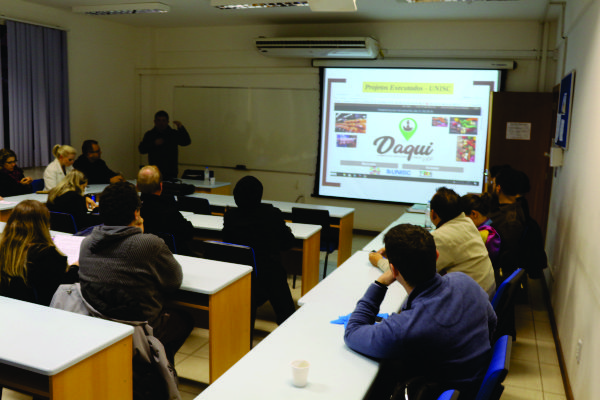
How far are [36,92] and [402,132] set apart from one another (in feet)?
15.8

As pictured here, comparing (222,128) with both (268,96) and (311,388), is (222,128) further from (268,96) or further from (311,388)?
(311,388)

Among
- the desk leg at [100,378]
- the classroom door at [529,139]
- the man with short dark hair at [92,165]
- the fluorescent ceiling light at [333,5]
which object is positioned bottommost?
the desk leg at [100,378]

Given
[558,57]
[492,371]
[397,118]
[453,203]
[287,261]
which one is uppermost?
[558,57]

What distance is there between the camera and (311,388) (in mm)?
1650

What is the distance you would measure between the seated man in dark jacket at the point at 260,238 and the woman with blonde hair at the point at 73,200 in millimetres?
1347

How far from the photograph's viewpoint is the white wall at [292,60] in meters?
6.39

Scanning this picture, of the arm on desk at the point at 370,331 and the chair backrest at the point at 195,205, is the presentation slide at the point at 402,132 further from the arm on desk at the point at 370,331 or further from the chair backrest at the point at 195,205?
the arm on desk at the point at 370,331

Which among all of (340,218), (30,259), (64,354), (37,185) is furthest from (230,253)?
(37,185)

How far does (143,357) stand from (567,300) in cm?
277

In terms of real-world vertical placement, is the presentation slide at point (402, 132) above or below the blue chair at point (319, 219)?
above

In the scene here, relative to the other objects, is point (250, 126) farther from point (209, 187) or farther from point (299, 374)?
point (299, 374)

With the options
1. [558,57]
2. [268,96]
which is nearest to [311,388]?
[558,57]

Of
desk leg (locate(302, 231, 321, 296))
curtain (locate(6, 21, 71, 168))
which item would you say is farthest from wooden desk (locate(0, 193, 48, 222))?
desk leg (locate(302, 231, 321, 296))

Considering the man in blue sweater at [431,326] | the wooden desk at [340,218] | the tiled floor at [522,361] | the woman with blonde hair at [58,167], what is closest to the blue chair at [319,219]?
the wooden desk at [340,218]
